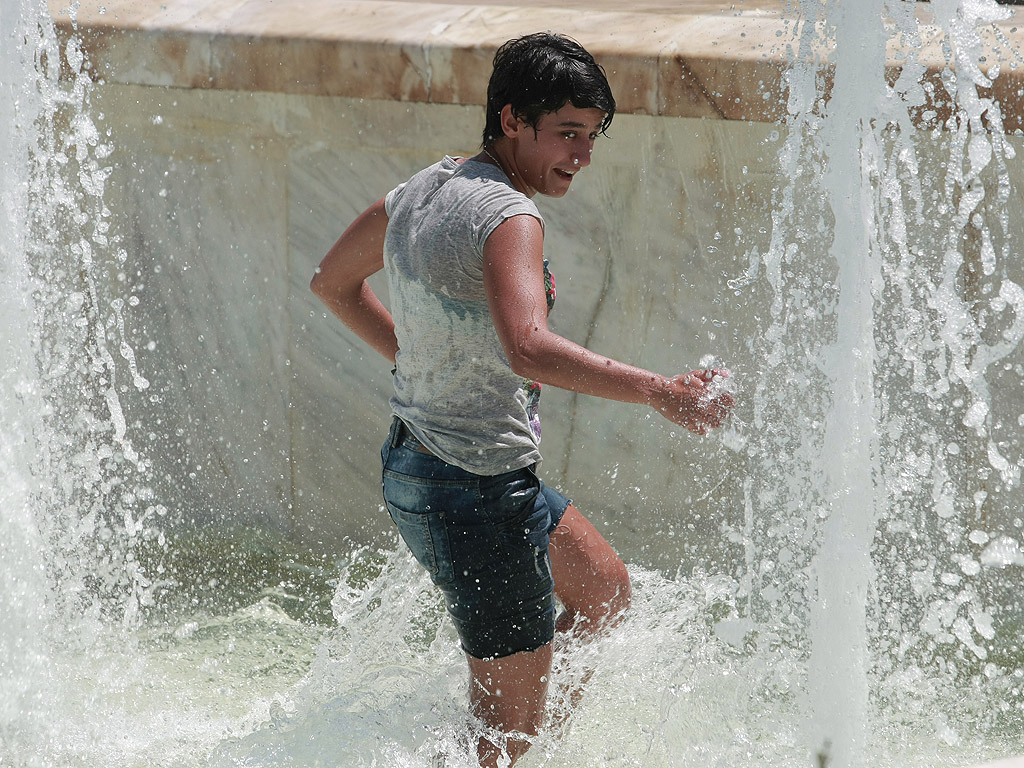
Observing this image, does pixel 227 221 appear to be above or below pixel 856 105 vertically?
below

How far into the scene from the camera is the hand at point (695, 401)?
1.69m

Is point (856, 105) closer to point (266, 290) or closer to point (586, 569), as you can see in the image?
point (586, 569)

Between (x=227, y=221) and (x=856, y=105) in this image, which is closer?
(x=856, y=105)

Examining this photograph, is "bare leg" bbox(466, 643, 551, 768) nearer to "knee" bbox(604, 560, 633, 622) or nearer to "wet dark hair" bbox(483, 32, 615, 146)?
"knee" bbox(604, 560, 633, 622)

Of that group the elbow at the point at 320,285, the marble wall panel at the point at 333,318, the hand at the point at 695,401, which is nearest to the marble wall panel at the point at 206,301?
the marble wall panel at the point at 333,318

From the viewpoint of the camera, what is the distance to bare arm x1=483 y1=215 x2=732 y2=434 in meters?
1.67

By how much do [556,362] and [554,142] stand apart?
0.44 metres

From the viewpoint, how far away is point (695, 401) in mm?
1685

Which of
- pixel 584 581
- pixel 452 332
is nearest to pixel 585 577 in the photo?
pixel 584 581

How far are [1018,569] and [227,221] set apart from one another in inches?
98.0

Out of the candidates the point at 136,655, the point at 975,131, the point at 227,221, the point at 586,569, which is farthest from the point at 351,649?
the point at 975,131

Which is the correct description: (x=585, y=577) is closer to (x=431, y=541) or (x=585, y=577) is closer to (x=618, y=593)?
(x=618, y=593)

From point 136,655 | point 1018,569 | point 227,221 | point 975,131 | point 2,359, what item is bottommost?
point 136,655

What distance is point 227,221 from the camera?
3559 mm
